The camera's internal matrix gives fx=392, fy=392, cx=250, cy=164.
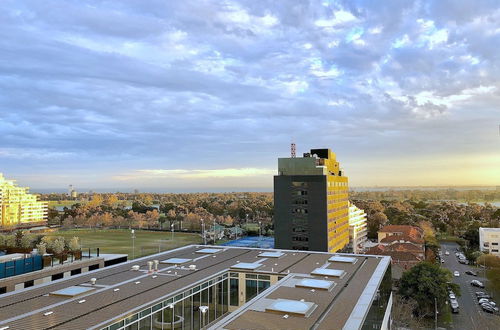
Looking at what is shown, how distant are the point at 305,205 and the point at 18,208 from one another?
103 metres

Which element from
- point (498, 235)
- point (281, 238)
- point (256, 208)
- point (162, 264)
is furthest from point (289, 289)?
point (256, 208)

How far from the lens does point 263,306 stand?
16.6 meters

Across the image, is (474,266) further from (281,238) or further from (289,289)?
(289,289)

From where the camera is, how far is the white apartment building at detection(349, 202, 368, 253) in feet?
224

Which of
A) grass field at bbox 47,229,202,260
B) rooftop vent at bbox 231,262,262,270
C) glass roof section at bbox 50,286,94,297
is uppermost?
rooftop vent at bbox 231,262,262,270

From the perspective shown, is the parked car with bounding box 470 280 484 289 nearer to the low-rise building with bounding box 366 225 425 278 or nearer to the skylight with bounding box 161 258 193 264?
the low-rise building with bounding box 366 225 425 278

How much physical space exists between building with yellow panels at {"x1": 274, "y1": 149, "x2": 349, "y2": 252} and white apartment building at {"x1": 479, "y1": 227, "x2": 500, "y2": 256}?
1122 inches

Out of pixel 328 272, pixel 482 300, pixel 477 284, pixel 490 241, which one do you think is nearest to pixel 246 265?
pixel 328 272

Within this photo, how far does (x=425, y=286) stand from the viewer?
3441 centimetres

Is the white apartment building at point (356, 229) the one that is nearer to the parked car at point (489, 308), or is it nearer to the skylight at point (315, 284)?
the parked car at point (489, 308)

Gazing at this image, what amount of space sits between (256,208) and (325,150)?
79152 mm

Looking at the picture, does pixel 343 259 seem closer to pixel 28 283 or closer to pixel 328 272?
pixel 328 272

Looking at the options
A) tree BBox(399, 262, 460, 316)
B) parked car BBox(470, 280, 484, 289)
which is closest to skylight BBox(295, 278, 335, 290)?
tree BBox(399, 262, 460, 316)

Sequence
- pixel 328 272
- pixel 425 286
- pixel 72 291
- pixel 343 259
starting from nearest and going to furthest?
1. pixel 72 291
2. pixel 328 272
3. pixel 343 259
4. pixel 425 286
